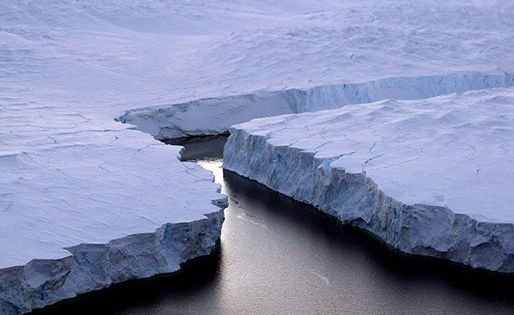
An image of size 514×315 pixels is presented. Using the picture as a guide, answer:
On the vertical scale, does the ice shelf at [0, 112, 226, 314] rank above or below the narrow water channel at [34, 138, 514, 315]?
above

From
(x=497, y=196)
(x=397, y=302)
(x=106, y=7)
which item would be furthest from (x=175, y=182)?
(x=106, y=7)

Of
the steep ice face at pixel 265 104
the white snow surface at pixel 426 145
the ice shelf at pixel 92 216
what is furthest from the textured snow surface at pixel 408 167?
the steep ice face at pixel 265 104

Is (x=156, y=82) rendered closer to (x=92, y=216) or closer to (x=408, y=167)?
(x=408, y=167)

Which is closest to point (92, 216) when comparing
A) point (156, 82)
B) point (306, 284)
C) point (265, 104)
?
point (306, 284)

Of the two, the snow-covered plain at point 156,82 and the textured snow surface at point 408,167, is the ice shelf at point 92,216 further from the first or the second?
the textured snow surface at point 408,167

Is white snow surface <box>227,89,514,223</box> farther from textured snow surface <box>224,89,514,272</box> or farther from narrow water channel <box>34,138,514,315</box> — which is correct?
narrow water channel <box>34,138,514,315</box>

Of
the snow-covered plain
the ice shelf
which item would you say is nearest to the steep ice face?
the snow-covered plain

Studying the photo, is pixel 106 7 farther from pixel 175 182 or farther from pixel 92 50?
pixel 175 182
